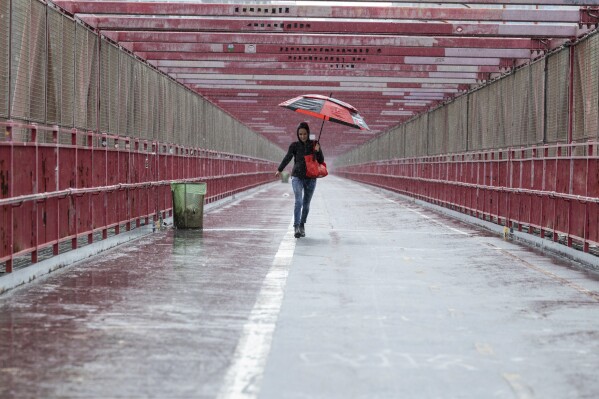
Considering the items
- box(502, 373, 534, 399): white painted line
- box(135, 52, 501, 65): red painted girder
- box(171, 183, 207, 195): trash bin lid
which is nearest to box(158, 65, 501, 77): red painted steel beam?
box(135, 52, 501, 65): red painted girder

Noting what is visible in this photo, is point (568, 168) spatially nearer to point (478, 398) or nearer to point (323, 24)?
point (323, 24)

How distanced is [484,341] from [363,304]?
6.57ft

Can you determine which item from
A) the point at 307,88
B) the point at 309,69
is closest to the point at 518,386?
the point at 309,69

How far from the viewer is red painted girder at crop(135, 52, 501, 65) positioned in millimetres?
27031

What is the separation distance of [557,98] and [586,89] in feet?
6.67

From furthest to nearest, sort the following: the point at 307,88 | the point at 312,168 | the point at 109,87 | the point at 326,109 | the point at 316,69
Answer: the point at 307,88
the point at 316,69
the point at 109,87
the point at 312,168
the point at 326,109

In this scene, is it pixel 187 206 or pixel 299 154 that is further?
pixel 187 206

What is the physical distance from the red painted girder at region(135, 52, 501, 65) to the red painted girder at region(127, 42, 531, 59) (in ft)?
1.95

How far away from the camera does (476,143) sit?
30922 mm

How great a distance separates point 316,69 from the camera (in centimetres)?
3103

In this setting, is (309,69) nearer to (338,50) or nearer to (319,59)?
(319,59)

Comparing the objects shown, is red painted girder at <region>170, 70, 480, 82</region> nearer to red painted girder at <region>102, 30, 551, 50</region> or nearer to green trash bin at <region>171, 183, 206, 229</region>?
red painted girder at <region>102, 30, 551, 50</region>

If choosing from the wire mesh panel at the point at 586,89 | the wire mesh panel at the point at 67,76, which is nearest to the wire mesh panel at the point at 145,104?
the wire mesh panel at the point at 67,76

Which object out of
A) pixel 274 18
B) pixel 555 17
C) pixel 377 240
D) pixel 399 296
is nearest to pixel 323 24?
pixel 274 18
